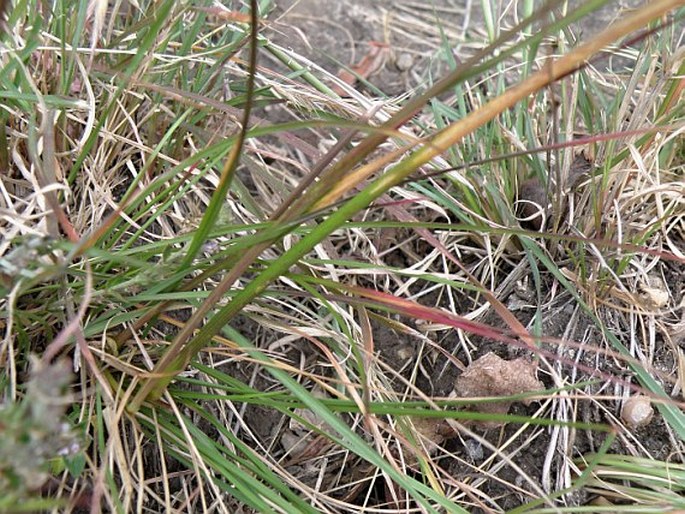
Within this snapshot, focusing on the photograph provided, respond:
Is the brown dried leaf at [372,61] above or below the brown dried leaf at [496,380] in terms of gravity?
above

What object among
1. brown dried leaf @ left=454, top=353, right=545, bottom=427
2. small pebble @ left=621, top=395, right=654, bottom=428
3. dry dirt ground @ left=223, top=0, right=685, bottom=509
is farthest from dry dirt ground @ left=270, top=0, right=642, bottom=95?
small pebble @ left=621, top=395, right=654, bottom=428

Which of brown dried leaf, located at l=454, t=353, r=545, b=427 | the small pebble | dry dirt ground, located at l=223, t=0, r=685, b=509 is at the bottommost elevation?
the small pebble

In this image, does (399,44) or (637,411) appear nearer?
(637,411)

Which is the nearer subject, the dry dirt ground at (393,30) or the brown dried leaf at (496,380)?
the brown dried leaf at (496,380)

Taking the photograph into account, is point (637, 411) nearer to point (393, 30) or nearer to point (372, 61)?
point (372, 61)

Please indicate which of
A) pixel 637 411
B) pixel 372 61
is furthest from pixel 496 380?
pixel 372 61

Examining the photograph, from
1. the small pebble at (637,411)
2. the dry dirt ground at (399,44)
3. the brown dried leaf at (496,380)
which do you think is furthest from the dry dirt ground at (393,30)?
the small pebble at (637,411)

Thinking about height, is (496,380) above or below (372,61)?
below

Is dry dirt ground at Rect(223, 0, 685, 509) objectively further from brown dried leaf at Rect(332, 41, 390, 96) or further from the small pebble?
the small pebble

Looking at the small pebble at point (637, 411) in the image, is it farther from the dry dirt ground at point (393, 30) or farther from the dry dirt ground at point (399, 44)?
the dry dirt ground at point (393, 30)

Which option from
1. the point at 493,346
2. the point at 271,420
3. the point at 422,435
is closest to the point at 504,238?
the point at 493,346
